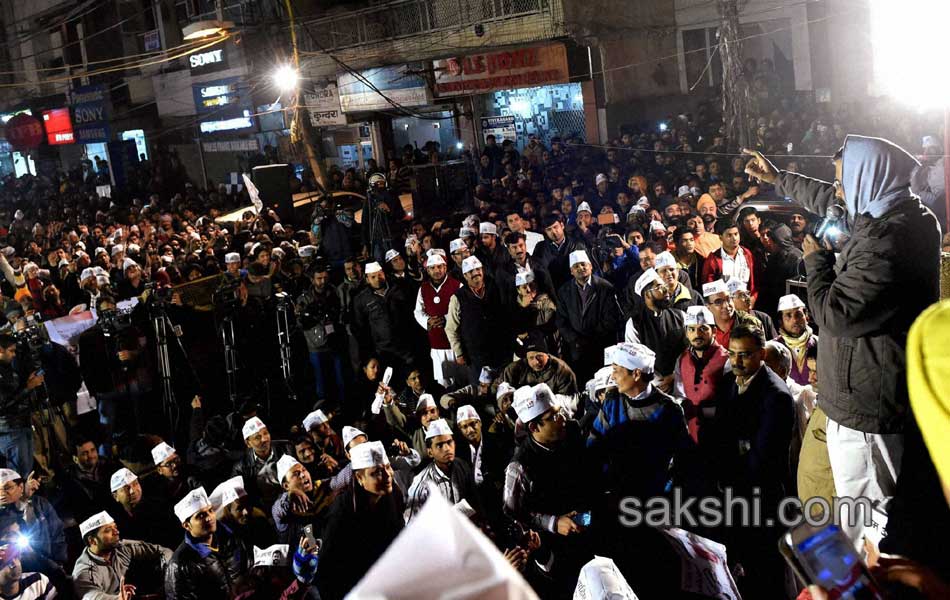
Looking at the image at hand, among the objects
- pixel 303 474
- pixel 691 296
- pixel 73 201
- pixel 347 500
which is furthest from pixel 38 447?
pixel 73 201

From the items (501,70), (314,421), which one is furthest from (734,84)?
(314,421)

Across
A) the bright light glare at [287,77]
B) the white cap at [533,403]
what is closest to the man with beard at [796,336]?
the white cap at [533,403]

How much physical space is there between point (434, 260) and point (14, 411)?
4251 millimetres

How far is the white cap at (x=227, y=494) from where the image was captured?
6074 mm

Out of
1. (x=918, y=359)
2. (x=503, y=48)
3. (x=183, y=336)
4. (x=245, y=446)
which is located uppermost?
(x=503, y=48)

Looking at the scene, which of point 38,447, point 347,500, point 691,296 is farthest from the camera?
point 38,447

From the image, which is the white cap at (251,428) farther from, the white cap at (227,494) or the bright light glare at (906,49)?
the bright light glare at (906,49)

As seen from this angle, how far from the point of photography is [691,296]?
24.0 ft

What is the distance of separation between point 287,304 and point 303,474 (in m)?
3.64

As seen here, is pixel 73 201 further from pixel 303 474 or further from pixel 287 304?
pixel 303 474

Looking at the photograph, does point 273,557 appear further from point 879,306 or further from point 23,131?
point 23,131

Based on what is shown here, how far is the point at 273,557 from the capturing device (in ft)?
18.6

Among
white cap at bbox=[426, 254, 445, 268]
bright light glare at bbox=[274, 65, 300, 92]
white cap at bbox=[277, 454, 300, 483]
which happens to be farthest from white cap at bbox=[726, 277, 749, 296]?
bright light glare at bbox=[274, 65, 300, 92]

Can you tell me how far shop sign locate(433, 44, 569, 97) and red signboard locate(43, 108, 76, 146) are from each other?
19234mm
